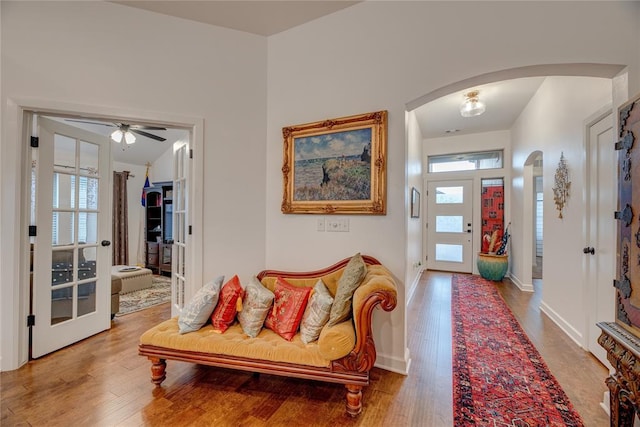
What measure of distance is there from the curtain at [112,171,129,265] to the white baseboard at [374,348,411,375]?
20.1 ft

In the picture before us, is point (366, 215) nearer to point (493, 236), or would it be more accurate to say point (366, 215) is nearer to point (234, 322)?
point (234, 322)

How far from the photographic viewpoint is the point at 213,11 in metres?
2.42

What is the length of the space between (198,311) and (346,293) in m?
1.11

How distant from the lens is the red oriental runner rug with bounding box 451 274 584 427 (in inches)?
63.9

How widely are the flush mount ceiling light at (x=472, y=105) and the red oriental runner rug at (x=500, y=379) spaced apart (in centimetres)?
278

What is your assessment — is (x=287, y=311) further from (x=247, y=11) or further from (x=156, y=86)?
(x=247, y=11)

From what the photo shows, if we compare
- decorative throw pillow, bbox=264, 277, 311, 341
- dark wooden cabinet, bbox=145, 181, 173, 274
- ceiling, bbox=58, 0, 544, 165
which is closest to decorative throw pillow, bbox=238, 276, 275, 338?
decorative throw pillow, bbox=264, 277, 311, 341

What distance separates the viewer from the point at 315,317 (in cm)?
183

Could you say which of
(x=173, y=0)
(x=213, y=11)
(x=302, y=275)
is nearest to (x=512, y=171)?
(x=302, y=275)

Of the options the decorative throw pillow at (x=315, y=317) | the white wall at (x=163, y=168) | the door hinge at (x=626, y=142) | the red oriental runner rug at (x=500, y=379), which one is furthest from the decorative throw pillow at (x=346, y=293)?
the white wall at (x=163, y=168)

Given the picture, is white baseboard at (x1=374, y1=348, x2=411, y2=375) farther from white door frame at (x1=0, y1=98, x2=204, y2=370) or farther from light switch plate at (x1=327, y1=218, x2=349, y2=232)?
white door frame at (x1=0, y1=98, x2=204, y2=370)

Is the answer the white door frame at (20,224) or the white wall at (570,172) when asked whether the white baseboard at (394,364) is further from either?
the white door frame at (20,224)

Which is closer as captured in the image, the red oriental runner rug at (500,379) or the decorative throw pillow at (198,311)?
the red oriental runner rug at (500,379)

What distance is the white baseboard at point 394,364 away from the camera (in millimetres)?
2088
